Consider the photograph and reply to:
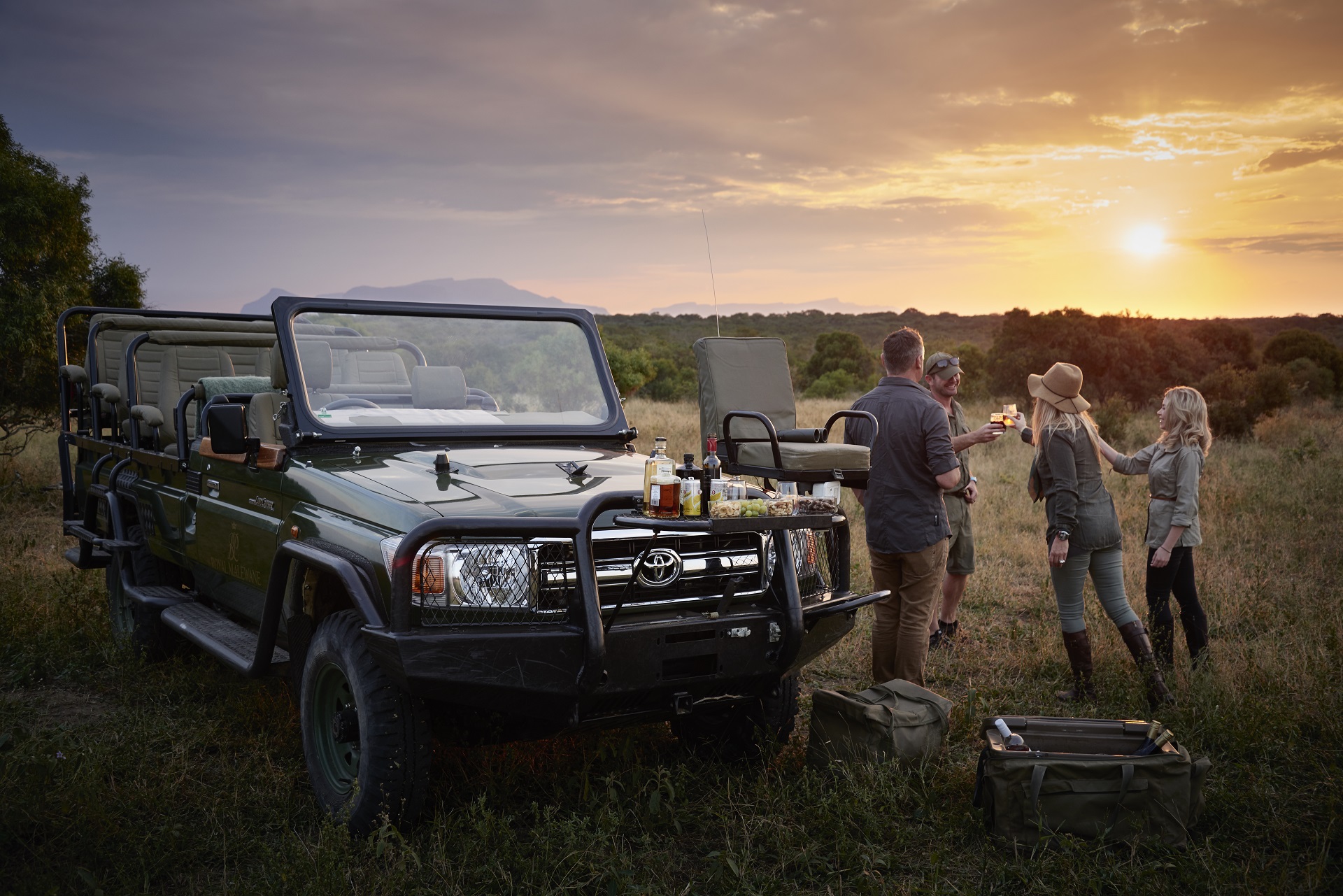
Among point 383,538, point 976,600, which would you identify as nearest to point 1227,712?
point 976,600

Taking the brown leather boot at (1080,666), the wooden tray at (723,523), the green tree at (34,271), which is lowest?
the brown leather boot at (1080,666)

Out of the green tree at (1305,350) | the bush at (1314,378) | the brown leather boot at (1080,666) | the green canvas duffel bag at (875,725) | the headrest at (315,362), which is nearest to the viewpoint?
the green canvas duffel bag at (875,725)

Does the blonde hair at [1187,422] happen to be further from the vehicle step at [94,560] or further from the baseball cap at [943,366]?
the vehicle step at [94,560]

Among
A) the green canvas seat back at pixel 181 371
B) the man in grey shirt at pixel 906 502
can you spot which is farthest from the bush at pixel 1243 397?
the green canvas seat back at pixel 181 371

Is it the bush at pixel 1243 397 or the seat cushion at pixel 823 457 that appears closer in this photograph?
the seat cushion at pixel 823 457

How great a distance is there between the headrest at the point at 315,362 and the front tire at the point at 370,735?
1.41 m

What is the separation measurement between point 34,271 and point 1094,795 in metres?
13.6

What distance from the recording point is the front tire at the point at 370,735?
12.1 feet

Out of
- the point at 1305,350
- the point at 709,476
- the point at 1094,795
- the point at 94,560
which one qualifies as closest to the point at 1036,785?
the point at 1094,795

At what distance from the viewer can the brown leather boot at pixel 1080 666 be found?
5.88 meters

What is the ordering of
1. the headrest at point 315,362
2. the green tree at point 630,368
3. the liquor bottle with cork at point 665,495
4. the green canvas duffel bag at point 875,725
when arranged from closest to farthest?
the liquor bottle with cork at point 665,495 < the green canvas duffel bag at point 875,725 < the headrest at point 315,362 < the green tree at point 630,368

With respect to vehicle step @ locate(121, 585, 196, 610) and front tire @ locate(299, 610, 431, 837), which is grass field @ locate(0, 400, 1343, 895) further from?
vehicle step @ locate(121, 585, 196, 610)

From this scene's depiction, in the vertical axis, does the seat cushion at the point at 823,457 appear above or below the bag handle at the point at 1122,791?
above

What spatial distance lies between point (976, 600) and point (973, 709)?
8.81 ft
